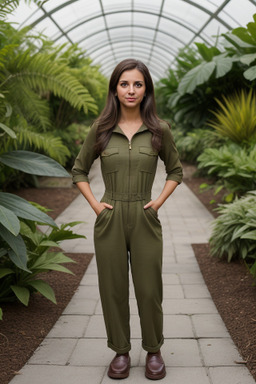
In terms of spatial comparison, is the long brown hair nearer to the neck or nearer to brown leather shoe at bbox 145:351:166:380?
the neck

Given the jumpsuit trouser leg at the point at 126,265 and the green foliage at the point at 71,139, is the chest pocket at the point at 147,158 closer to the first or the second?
the jumpsuit trouser leg at the point at 126,265

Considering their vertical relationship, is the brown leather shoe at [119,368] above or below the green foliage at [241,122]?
below

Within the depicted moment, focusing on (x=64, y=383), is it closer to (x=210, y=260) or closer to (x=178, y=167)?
(x=178, y=167)

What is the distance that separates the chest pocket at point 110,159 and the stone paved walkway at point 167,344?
3.36 ft

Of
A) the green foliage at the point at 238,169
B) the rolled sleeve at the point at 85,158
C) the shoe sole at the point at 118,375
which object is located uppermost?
the rolled sleeve at the point at 85,158

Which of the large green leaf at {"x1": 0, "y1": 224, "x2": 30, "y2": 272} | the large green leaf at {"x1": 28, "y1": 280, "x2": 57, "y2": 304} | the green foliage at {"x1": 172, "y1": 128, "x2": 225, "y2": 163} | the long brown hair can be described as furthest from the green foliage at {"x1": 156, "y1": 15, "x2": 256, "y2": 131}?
the large green leaf at {"x1": 0, "y1": 224, "x2": 30, "y2": 272}

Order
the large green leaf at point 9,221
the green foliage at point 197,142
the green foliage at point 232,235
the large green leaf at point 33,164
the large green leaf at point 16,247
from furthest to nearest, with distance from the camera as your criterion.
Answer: the green foliage at point 197,142, the green foliage at point 232,235, the large green leaf at point 33,164, the large green leaf at point 16,247, the large green leaf at point 9,221

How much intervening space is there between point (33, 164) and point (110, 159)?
0.94 m

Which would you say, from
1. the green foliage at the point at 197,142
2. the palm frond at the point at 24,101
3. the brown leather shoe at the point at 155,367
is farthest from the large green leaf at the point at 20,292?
the green foliage at the point at 197,142

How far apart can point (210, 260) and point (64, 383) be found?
97.7 inches

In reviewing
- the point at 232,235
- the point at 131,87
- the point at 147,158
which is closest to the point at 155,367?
the point at 147,158

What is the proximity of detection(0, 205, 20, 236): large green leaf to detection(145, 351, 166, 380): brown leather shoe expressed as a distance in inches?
36.0

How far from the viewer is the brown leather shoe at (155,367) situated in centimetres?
240

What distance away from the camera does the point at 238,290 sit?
A: 12.1 ft
